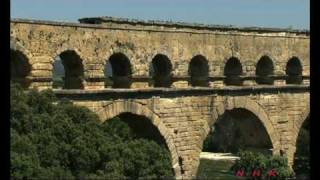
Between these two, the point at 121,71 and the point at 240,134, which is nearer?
the point at 121,71

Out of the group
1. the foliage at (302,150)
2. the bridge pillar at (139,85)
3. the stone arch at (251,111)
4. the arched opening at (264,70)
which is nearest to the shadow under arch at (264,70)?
the arched opening at (264,70)

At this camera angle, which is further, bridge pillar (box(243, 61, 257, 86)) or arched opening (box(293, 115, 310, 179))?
arched opening (box(293, 115, 310, 179))

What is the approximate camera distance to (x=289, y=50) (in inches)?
898

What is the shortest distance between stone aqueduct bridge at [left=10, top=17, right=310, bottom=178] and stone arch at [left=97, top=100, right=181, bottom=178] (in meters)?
0.03

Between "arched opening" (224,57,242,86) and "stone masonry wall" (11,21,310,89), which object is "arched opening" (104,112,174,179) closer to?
"stone masonry wall" (11,21,310,89)

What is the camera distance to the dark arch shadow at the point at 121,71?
1692 cm

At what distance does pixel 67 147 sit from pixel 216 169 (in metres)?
13.5

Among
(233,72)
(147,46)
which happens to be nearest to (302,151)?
(233,72)

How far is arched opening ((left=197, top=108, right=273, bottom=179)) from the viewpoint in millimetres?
21812

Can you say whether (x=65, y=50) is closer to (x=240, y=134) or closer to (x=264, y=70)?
(x=264, y=70)

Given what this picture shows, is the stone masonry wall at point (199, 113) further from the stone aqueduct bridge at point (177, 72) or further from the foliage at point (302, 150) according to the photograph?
the foliage at point (302, 150)

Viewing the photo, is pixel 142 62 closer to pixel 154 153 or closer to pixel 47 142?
pixel 154 153

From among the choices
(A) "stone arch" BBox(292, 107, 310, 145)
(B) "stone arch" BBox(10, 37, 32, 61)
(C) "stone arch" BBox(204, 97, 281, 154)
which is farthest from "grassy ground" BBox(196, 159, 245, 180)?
(B) "stone arch" BBox(10, 37, 32, 61)

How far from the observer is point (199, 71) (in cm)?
1988
